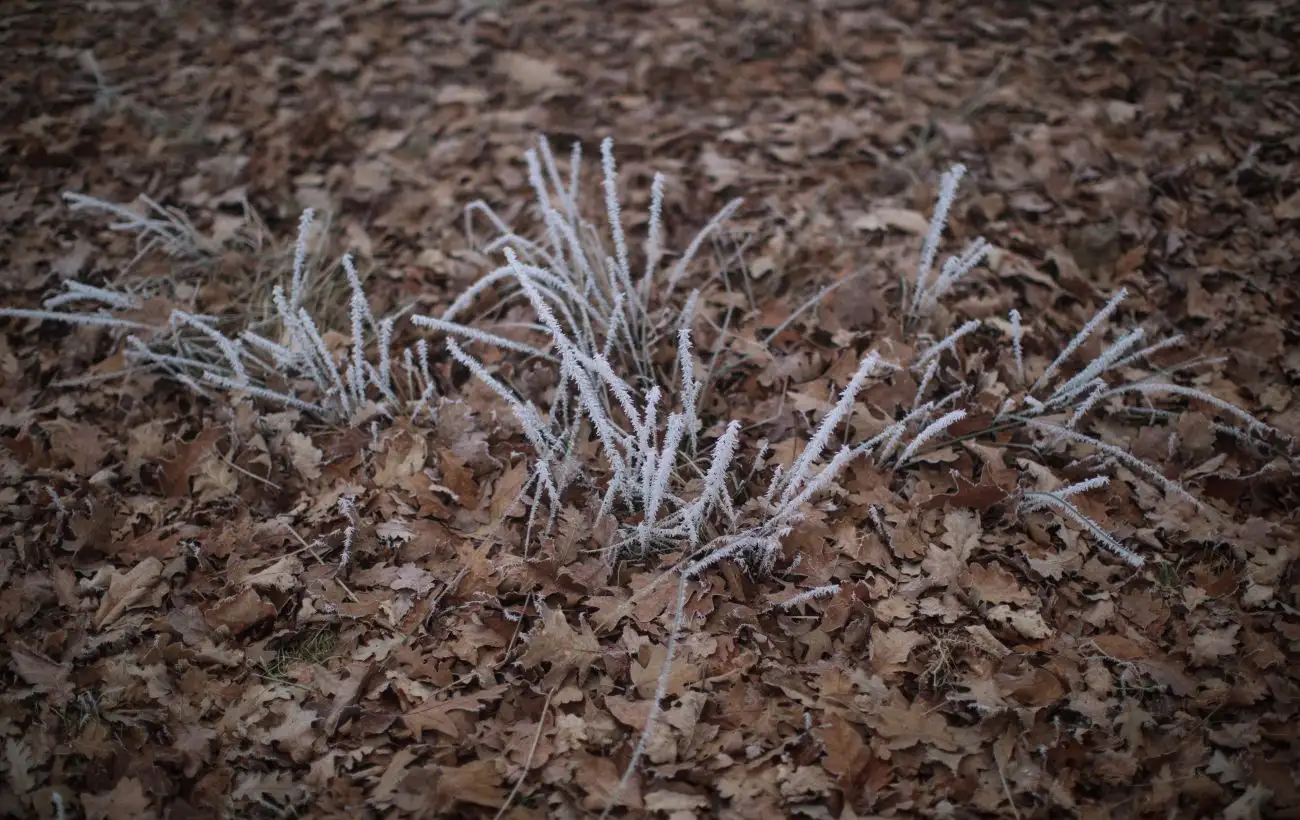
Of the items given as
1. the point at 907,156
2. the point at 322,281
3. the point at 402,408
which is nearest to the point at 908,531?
the point at 402,408

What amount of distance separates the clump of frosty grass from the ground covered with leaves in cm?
6

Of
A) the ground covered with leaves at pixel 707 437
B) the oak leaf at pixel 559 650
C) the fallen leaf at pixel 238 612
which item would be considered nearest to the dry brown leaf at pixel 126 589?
the ground covered with leaves at pixel 707 437

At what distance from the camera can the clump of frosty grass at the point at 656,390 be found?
191cm

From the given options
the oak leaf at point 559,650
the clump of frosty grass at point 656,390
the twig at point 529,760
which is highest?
the clump of frosty grass at point 656,390

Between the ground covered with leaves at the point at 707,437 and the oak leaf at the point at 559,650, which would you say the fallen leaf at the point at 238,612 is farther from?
the oak leaf at the point at 559,650

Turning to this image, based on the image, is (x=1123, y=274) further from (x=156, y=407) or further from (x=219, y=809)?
(x=156, y=407)

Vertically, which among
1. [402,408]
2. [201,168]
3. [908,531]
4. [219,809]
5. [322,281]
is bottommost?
[219,809]

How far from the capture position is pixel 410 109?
3350 mm

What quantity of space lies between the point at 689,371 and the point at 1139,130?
2.33 metres

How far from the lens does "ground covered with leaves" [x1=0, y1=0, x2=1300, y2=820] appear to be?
1717 mm

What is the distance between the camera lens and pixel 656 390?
1.80 m

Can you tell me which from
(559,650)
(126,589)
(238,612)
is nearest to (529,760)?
(559,650)

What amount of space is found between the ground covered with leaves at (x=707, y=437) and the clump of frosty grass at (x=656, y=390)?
60 millimetres

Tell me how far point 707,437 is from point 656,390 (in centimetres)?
45
